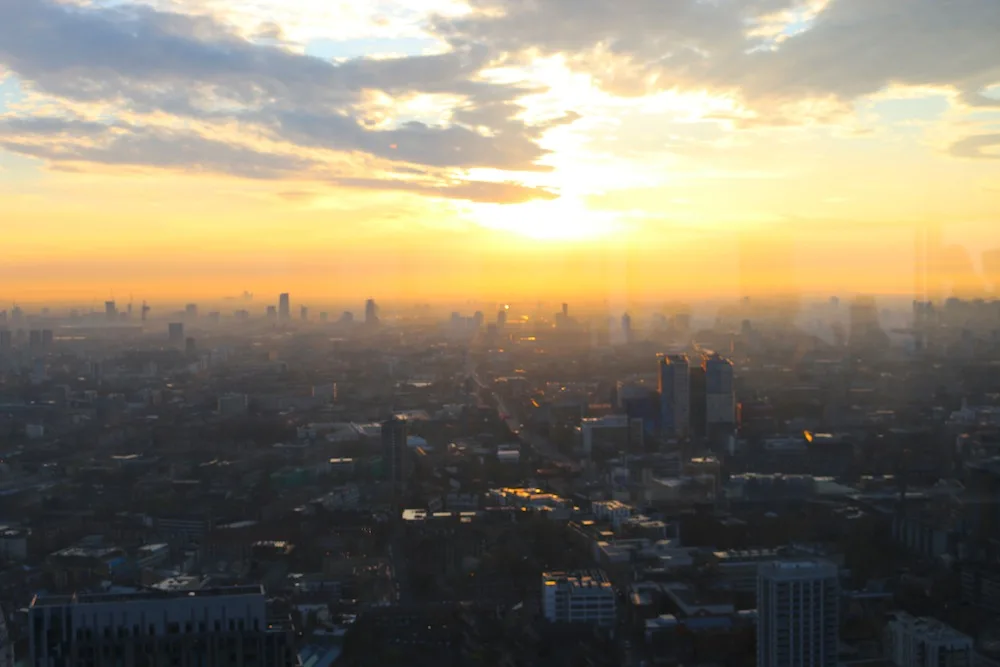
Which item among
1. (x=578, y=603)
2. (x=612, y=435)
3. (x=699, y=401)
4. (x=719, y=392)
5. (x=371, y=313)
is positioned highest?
(x=371, y=313)

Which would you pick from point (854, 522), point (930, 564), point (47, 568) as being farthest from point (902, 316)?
point (47, 568)

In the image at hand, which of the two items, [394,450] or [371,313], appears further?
[371,313]

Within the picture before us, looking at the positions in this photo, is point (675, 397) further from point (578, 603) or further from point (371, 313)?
point (371, 313)

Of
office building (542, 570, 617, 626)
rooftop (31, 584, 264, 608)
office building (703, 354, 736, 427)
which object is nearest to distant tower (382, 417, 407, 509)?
office building (703, 354, 736, 427)

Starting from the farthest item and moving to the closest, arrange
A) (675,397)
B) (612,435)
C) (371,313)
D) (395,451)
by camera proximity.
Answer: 1. (371,313)
2. (675,397)
3. (612,435)
4. (395,451)

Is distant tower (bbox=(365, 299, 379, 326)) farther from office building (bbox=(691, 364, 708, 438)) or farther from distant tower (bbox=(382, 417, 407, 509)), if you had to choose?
distant tower (bbox=(382, 417, 407, 509))

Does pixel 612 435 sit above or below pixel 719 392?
below

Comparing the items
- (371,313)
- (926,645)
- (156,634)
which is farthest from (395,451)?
(371,313)
